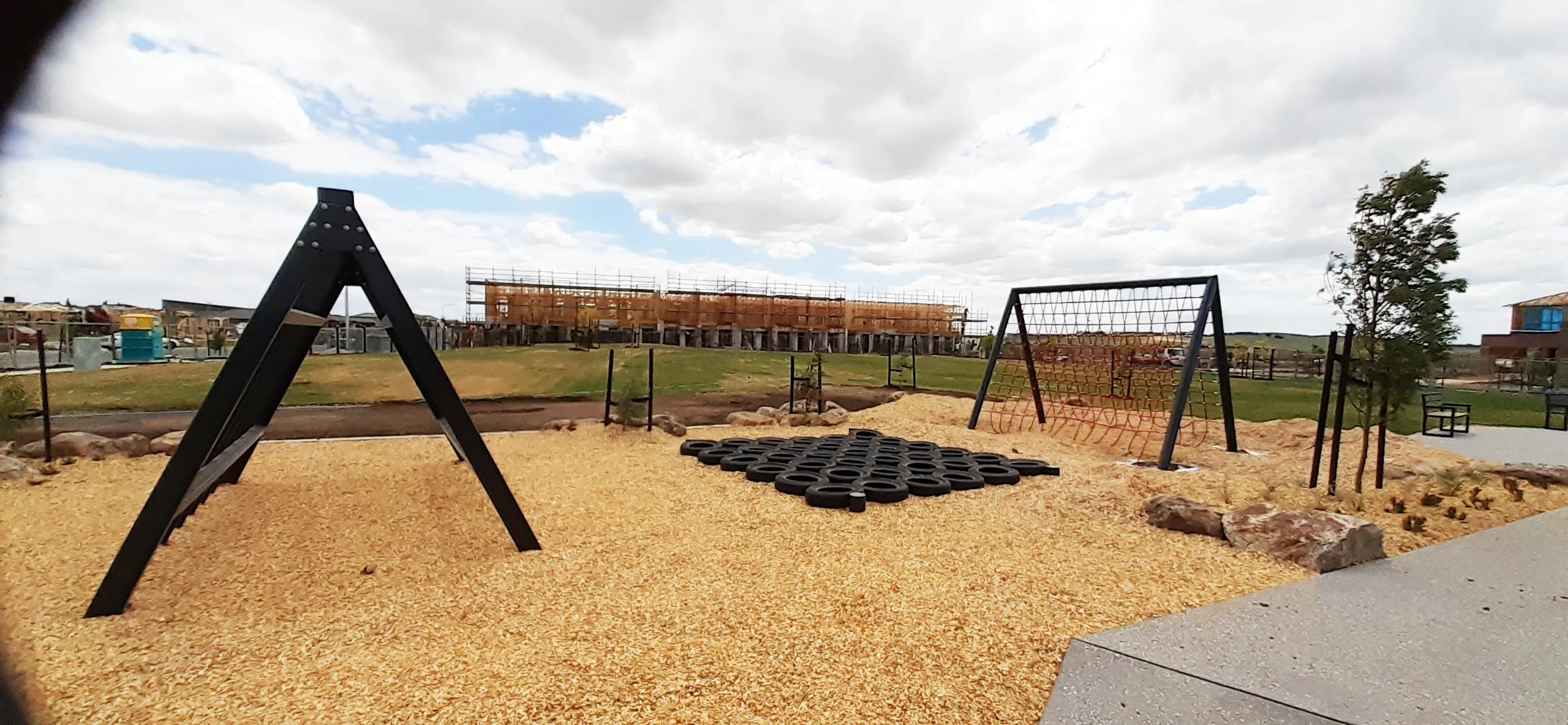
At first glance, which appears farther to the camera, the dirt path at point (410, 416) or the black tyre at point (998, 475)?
the dirt path at point (410, 416)

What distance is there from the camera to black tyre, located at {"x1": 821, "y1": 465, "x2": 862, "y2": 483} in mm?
7086

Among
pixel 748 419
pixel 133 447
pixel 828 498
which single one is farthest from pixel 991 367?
pixel 133 447

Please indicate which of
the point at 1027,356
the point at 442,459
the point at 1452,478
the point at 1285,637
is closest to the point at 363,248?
the point at 442,459

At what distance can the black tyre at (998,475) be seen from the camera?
7.51m

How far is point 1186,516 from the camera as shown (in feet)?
18.5

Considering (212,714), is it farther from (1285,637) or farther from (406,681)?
(1285,637)

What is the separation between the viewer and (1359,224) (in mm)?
7023

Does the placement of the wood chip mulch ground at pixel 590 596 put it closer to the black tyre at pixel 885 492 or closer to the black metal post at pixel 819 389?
the black tyre at pixel 885 492

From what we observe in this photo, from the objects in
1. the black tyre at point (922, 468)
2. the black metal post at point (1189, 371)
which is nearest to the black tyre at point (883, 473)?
the black tyre at point (922, 468)

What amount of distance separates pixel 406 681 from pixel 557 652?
24.6 inches

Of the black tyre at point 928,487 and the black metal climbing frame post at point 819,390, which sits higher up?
the black metal climbing frame post at point 819,390

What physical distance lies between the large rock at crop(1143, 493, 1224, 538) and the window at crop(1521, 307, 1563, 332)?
4737 centimetres

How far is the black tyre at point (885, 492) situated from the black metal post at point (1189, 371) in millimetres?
3885

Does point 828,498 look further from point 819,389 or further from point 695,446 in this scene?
point 819,389
